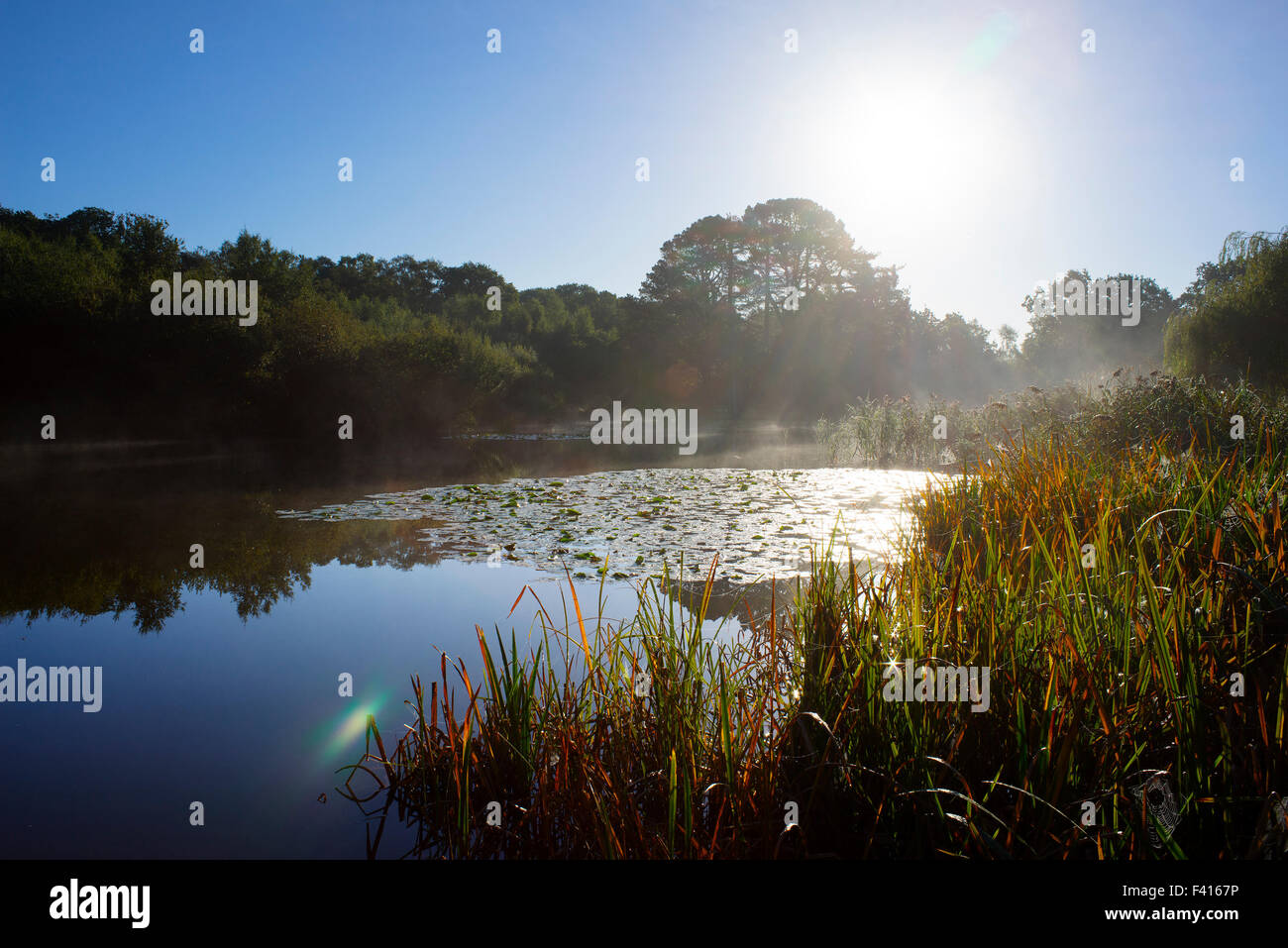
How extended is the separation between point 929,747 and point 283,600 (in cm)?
542

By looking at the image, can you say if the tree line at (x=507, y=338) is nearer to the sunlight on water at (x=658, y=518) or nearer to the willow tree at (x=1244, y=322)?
the willow tree at (x=1244, y=322)

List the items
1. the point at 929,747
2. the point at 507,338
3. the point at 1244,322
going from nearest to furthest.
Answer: the point at 929,747 → the point at 1244,322 → the point at 507,338

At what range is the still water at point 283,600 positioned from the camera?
2.85 m

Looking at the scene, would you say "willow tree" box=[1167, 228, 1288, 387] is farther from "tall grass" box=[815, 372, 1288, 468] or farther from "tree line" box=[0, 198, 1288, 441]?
"tall grass" box=[815, 372, 1288, 468]

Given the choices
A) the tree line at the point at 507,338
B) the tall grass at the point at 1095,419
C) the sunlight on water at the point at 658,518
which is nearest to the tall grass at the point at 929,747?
the sunlight on water at the point at 658,518

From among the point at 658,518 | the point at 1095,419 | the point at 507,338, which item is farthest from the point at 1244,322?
the point at 507,338

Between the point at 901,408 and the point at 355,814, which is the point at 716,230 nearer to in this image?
the point at 901,408

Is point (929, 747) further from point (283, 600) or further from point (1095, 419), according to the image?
point (1095, 419)

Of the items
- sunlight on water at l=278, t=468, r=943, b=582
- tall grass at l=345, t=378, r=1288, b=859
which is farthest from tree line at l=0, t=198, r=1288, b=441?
tall grass at l=345, t=378, r=1288, b=859

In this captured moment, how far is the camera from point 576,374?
44.5 meters

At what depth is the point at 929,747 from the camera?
219cm

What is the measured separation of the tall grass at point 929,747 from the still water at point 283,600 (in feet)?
1.42

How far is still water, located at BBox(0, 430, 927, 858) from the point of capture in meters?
2.85
